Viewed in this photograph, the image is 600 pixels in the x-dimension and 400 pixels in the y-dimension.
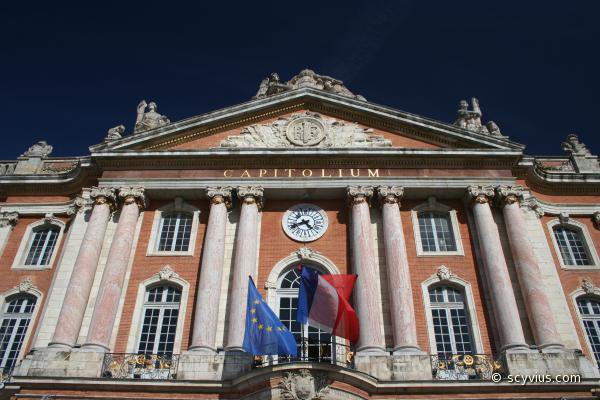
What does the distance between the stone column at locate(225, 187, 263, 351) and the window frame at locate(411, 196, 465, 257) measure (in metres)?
6.20

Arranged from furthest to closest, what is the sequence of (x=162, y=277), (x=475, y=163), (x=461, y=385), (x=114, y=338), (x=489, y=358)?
1. (x=475, y=163)
2. (x=162, y=277)
3. (x=114, y=338)
4. (x=489, y=358)
5. (x=461, y=385)

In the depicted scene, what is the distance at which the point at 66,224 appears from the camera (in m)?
Result: 23.3

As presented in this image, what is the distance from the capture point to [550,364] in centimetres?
1742

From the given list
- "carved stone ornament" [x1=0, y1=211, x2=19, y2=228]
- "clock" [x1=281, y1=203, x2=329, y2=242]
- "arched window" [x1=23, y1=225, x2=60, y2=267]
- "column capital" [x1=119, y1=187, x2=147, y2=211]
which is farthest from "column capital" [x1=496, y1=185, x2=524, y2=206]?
"carved stone ornament" [x1=0, y1=211, x2=19, y2=228]

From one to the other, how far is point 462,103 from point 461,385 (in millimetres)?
13200

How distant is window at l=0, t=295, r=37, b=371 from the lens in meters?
19.8

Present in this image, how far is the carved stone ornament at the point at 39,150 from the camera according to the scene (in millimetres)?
25719

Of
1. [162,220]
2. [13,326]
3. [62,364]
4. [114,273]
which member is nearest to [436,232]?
[162,220]

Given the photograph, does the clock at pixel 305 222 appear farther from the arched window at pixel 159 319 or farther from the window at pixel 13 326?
the window at pixel 13 326

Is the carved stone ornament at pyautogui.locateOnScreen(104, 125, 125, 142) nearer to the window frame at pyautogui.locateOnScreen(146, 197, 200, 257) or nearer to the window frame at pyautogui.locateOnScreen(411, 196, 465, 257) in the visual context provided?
the window frame at pyautogui.locateOnScreen(146, 197, 200, 257)

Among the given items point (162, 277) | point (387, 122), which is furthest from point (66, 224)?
point (387, 122)

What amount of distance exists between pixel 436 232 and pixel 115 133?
14.4 m

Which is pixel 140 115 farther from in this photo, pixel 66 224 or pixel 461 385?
pixel 461 385

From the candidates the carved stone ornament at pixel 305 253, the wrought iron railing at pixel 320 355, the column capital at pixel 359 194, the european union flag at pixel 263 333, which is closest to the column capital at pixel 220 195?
the carved stone ornament at pixel 305 253
